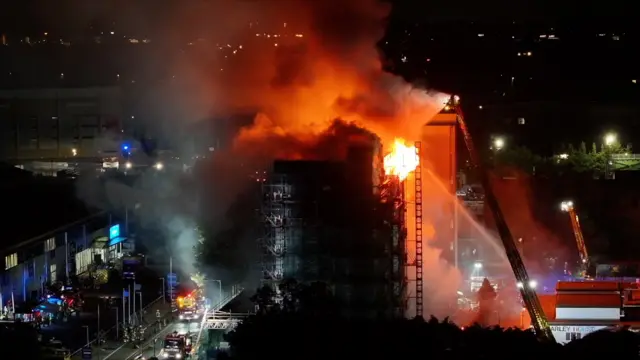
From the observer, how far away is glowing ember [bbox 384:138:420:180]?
17.7 meters

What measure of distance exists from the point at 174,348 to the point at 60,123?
19268mm

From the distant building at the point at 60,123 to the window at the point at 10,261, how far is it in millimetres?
12225

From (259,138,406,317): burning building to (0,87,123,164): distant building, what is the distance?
17.3 metres

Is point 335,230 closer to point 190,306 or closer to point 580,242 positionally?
point 190,306

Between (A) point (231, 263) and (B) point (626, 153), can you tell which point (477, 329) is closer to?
(A) point (231, 263)

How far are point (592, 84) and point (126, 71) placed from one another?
1949 cm

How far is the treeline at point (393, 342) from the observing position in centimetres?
1083

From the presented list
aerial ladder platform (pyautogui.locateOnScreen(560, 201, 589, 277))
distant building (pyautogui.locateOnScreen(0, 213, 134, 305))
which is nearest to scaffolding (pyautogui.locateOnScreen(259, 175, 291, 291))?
distant building (pyautogui.locateOnScreen(0, 213, 134, 305))

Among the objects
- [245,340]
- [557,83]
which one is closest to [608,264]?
[245,340]

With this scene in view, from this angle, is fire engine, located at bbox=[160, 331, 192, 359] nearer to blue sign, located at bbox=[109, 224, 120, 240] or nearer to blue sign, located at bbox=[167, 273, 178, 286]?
blue sign, located at bbox=[167, 273, 178, 286]

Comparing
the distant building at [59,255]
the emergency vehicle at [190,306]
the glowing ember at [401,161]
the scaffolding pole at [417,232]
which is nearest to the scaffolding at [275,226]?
the glowing ember at [401,161]

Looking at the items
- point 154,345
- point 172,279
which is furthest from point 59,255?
point 154,345

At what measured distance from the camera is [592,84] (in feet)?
129

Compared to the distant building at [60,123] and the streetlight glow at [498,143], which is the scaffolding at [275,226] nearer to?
the streetlight glow at [498,143]
